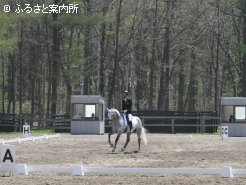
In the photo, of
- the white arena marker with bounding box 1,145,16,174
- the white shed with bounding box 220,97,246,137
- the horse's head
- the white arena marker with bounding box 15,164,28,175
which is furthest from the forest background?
the white arena marker with bounding box 1,145,16,174

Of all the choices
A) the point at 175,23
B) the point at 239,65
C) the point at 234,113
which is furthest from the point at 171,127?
the point at 239,65

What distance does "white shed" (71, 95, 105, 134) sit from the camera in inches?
1439

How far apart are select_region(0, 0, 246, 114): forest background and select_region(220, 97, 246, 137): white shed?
9736 mm

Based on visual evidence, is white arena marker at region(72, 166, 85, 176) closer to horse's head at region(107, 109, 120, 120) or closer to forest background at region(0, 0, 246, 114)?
horse's head at region(107, 109, 120, 120)

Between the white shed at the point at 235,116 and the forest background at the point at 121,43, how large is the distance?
9.74 metres

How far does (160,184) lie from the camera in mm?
11891

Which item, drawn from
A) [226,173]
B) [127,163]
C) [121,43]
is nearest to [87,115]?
[121,43]

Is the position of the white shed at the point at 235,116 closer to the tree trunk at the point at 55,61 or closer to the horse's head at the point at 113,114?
the tree trunk at the point at 55,61

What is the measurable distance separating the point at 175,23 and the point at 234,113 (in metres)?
17.5

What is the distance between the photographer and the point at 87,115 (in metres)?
37.0

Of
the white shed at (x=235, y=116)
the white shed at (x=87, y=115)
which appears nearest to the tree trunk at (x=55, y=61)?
the white shed at (x=87, y=115)

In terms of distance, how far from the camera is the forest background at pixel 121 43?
1857 inches

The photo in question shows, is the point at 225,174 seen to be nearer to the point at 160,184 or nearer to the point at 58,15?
the point at 160,184

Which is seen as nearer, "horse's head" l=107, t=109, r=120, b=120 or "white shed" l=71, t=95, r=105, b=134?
"horse's head" l=107, t=109, r=120, b=120
